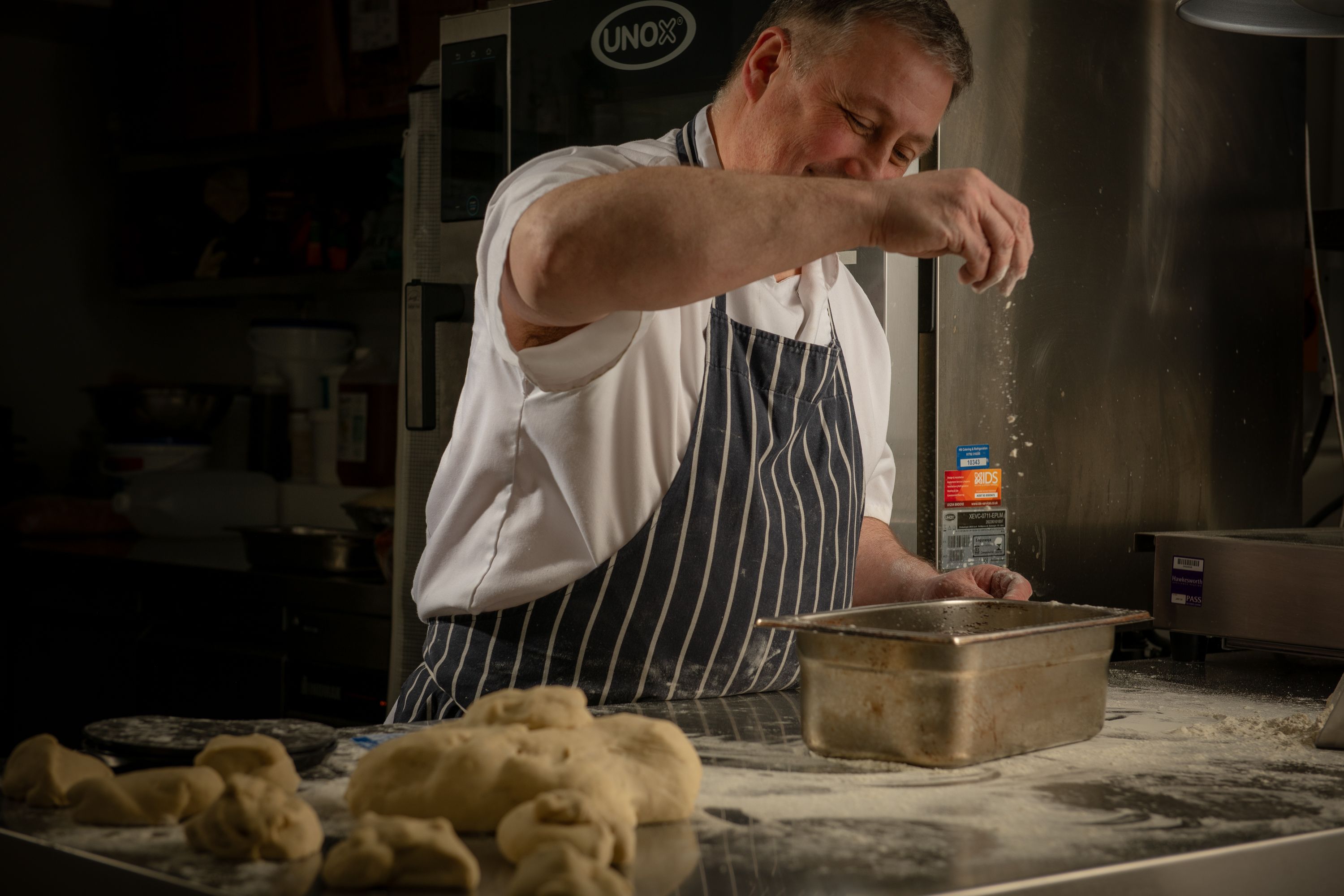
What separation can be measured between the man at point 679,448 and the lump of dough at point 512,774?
413mm

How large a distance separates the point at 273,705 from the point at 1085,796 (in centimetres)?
216

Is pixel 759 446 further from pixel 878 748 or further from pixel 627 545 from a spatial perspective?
pixel 878 748

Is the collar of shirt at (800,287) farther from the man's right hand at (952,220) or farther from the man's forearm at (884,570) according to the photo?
the man's right hand at (952,220)

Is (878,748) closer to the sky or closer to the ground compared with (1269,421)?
closer to the ground

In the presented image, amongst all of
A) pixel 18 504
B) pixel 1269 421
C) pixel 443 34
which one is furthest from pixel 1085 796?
pixel 18 504

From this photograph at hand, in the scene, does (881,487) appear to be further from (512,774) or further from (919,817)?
(512,774)

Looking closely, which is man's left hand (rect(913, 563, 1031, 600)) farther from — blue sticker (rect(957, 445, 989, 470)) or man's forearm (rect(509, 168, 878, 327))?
man's forearm (rect(509, 168, 878, 327))

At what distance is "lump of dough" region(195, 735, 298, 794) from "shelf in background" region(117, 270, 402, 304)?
2415mm

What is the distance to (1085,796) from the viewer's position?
0.94 metres

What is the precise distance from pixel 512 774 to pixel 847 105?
796 millimetres

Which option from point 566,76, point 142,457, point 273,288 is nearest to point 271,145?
point 273,288

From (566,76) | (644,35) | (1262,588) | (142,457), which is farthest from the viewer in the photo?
(142,457)

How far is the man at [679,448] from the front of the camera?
1.30m

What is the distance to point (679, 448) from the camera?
4.40 feet
